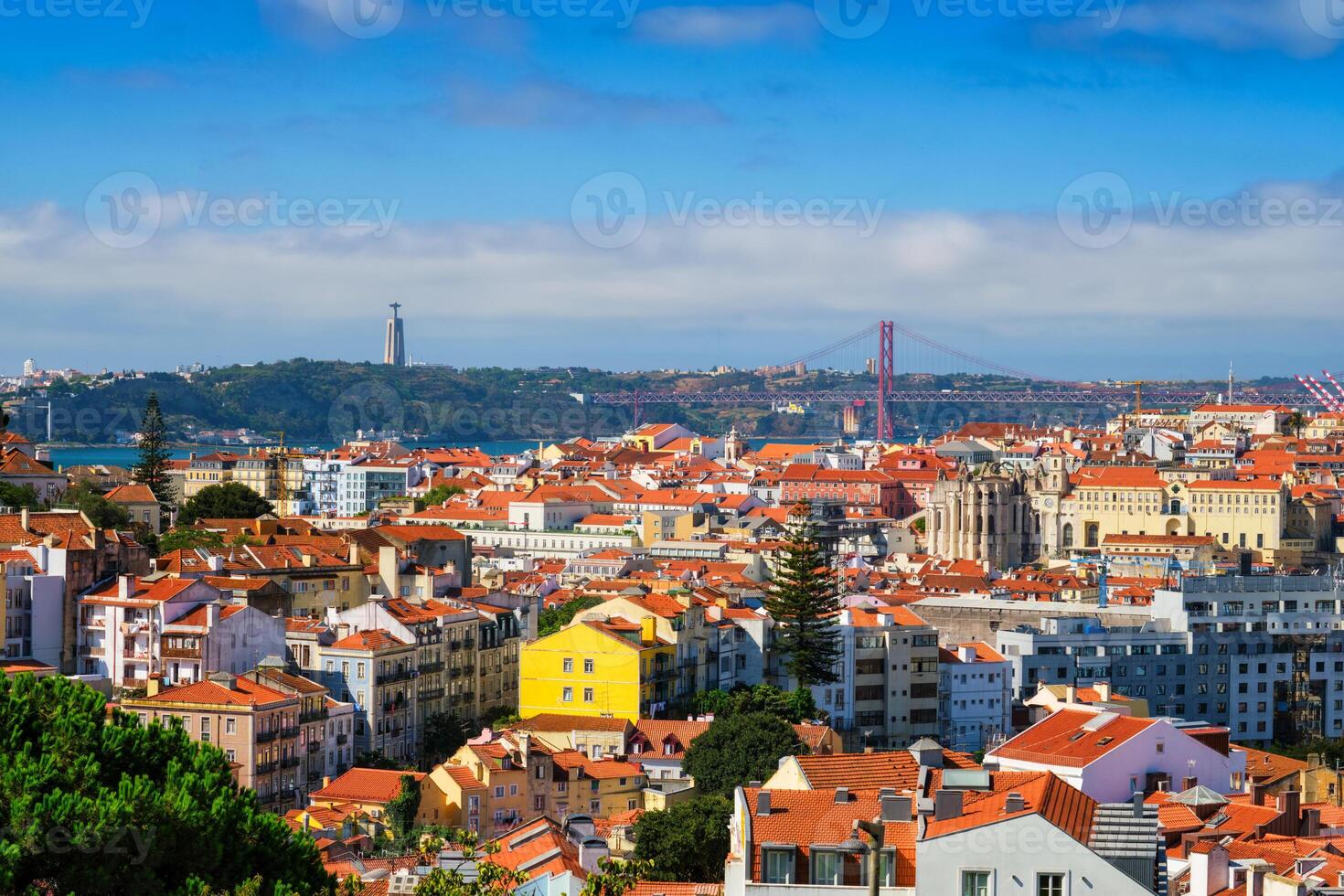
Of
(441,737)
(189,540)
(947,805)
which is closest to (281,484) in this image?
(189,540)

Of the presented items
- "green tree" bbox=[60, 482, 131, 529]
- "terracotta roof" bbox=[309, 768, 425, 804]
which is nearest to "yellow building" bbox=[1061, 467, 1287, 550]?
"green tree" bbox=[60, 482, 131, 529]

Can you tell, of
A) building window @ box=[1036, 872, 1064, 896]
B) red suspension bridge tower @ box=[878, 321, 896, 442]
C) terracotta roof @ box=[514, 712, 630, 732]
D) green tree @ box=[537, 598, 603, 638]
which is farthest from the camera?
red suspension bridge tower @ box=[878, 321, 896, 442]

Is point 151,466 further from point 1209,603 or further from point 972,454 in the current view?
point 972,454

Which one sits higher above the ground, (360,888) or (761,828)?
(761,828)

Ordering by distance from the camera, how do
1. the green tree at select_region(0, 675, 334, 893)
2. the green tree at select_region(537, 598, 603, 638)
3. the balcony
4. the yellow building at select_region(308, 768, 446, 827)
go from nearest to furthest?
the green tree at select_region(0, 675, 334, 893), the yellow building at select_region(308, 768, 446, 827), the balcony, the green tree at select_region(537, 598, 603, 638)

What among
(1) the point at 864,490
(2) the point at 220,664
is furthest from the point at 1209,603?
(1) the point at 864,490

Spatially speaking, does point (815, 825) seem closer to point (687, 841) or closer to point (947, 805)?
point (947, 805)

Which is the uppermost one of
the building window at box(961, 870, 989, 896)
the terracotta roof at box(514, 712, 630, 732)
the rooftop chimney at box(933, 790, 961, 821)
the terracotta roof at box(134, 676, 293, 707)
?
the rooftop chimney at box(933, 790, 961, 821)

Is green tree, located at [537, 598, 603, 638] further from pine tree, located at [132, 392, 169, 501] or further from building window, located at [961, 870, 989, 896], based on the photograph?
building window, located at [961, 870, 989, 896]
